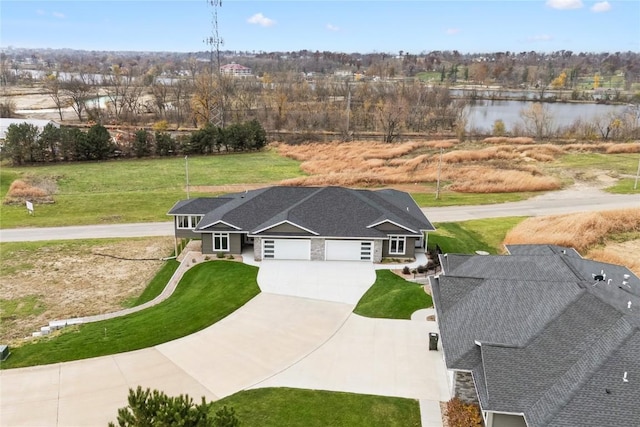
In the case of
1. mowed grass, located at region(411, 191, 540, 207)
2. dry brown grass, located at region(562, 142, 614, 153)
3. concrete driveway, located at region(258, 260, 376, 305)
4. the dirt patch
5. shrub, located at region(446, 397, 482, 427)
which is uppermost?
dry brown grass, located at region(562, 142, 614, 153)

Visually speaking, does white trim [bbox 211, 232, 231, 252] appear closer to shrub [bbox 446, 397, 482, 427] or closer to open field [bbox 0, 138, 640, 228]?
open field [bbox 0, 138, 640, 228]

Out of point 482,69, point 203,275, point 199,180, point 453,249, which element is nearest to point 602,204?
point 453,249

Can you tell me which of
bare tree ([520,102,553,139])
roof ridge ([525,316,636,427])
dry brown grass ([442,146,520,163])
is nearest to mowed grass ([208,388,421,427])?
roof ridge ([525,316,636,427])

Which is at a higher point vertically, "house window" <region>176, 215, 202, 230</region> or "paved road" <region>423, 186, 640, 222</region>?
"house window" <region>176, 215, 202, 230</region>

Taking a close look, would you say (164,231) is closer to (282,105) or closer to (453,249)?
(453,249)

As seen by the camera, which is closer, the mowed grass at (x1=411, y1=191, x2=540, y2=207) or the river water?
the mowed grass at (x1=411, y1=191, x2=540, y2=207)

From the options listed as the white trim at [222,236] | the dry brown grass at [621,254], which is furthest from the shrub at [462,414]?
the dry brown grass at [621,254]
